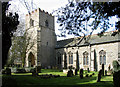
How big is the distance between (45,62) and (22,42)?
8.11 m

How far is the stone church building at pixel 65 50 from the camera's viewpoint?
2292 centimetres

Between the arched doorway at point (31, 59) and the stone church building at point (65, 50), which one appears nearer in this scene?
the stone church building at point (65, 50)

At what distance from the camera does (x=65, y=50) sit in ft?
96.7

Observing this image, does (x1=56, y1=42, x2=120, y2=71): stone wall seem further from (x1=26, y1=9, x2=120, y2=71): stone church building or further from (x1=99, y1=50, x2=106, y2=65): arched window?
(x1=99, y1=50, x2=106, y2=65): arched window

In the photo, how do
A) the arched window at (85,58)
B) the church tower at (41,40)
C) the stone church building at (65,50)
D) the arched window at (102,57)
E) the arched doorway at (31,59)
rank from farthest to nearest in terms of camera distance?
1. the arched doorway at (31,59)
2. the church tower at (41,40)
3. the arched window at (85,58)
4. the arched window at (102,57)
5. the stone church building at (65,50)

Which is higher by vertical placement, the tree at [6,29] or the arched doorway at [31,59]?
the tree at [6,29]

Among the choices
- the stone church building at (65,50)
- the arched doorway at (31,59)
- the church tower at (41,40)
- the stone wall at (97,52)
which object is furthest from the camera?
the arched doorway at (31,59)

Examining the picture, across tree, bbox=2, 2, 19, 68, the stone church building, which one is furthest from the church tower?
tree, bbox=2, 2, 19, 68

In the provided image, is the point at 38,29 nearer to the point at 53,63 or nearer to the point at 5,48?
the point at 53,63

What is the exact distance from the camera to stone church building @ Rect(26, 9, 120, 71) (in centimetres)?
2292

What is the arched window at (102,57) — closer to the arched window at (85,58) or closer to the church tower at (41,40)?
the arched window at (85,58)

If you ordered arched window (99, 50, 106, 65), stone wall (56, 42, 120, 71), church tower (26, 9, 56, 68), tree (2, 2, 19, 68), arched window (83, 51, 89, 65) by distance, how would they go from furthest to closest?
1. church tower (26, 9, 56, 68)
2. arched window (83, 51, 89, 65)
3. arched window (99, 50, 106, 65)
4. stone wall (56, 42, 120, 71)
5. tree (2, 2, 19, 68)

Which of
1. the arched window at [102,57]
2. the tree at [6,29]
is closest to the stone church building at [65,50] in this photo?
the arched window at [102,57]

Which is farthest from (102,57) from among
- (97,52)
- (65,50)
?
(65,50)
